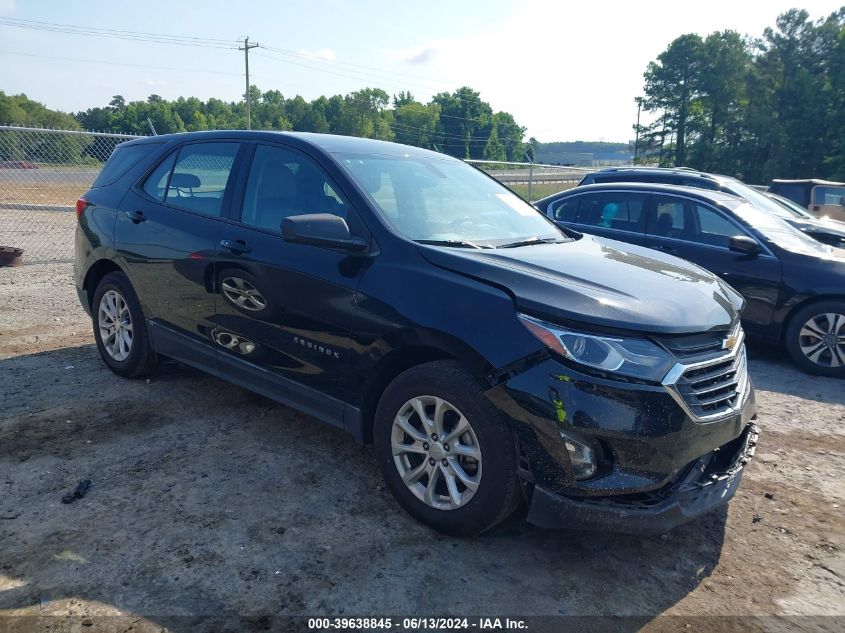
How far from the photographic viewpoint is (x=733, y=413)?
2941 mm

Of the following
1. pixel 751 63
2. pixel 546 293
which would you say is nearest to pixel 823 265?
pixel 546 293

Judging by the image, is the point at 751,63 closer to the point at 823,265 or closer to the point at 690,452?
the point at 823,265

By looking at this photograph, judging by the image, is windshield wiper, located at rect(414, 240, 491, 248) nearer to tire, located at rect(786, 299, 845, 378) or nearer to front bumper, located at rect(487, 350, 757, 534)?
front bumper, located at rect(487, 350, 757, 534)

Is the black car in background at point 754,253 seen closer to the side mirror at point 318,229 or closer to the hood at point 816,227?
the hood at point 816,227

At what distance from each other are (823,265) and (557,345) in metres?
4.63

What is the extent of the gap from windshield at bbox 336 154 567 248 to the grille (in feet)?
4.10

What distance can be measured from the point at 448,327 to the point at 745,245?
4539 millimetres

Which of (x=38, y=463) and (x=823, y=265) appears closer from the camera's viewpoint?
(x=38, y=463)

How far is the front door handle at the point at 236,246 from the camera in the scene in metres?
3.88

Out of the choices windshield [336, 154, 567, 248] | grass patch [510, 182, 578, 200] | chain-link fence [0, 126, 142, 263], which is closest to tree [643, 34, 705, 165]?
grass patch [510, 182, 578, 200]

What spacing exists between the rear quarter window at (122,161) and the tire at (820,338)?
5815 millimetres

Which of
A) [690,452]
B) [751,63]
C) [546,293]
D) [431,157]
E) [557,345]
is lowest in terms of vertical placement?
[690,452]

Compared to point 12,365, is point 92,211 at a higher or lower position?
higher

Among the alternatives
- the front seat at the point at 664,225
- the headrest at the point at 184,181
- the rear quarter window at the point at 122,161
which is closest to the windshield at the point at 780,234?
the front seat at the point at 664,225
